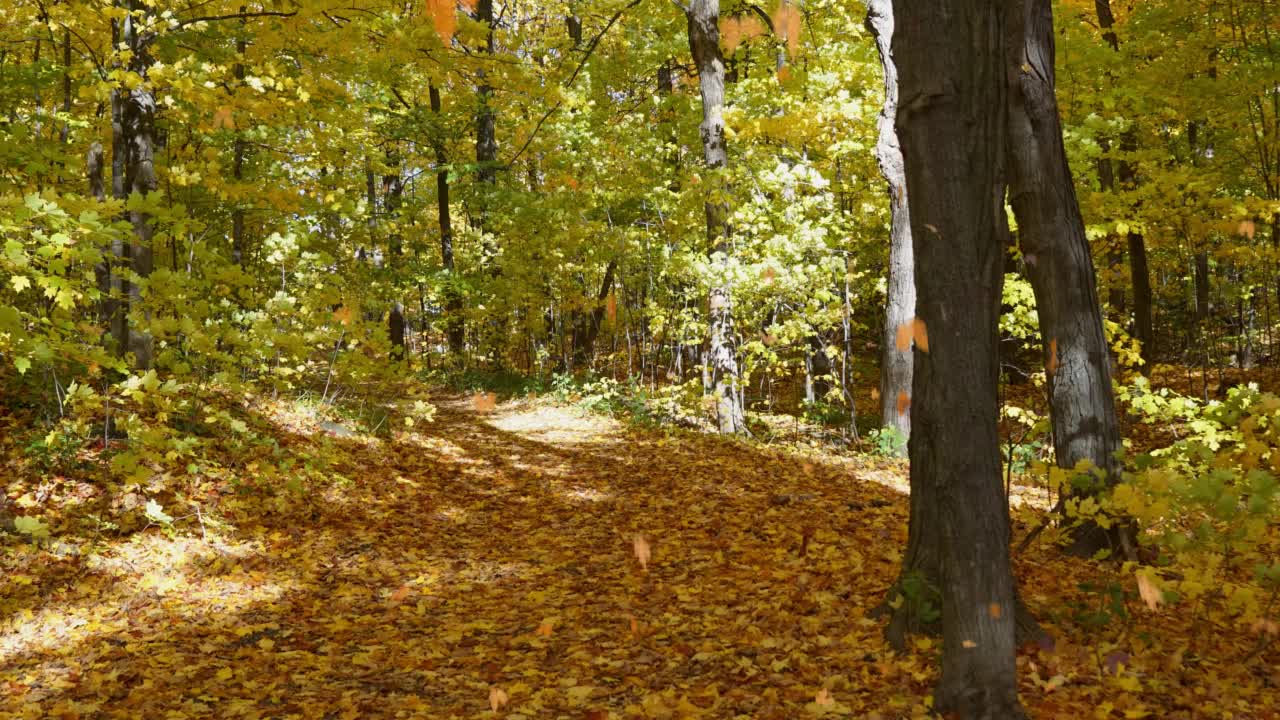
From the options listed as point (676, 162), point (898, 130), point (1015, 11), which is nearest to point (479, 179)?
point (676, 162)

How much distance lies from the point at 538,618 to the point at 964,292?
117 inches

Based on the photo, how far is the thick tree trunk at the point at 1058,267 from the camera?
4340 mm

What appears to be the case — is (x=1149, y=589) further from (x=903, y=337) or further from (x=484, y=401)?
(x=484, y=401)

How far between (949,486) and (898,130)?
4.48ft

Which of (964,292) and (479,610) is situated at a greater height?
(964,292)

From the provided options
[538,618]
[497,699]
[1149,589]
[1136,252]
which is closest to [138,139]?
[538,618]

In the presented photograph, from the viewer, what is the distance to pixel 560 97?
739 centimetres

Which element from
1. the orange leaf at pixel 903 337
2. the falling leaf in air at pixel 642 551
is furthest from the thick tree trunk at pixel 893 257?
the falling leaf in air at pixel 642 551

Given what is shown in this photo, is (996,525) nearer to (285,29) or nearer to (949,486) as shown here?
(949,486)

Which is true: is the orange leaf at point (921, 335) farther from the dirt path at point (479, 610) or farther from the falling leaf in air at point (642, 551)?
the falling leaf in air at point (642, 551)

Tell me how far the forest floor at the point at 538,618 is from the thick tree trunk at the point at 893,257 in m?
1.70

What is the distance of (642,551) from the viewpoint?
5.44m

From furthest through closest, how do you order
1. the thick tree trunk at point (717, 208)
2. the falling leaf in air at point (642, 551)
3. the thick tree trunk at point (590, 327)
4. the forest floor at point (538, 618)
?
the thick tree trunk at point (590, 327)
the thick tree trunk at point (717, 208)
the falling leaf in air at point (642, 551)
the forest floor at point (538, 618)

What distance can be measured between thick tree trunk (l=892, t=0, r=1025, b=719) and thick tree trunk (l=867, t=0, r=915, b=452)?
10.6 ft
